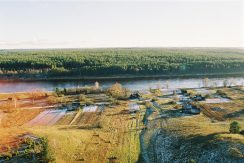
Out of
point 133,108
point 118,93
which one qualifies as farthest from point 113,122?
point 118,93

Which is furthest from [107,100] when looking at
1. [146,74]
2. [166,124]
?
[146,74]

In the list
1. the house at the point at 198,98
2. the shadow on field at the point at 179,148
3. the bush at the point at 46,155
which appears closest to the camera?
the shadow on field at the point at 179,148

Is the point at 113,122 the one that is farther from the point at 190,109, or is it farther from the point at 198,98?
the point at 198,98

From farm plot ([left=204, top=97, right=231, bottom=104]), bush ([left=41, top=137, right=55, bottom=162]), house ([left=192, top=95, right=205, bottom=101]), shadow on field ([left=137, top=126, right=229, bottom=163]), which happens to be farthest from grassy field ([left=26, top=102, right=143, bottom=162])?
house ([left=192, top=95, right=205, bottom=101])

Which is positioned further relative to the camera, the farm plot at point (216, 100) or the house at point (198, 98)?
the house at point (198, 98)

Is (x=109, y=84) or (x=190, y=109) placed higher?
(x=190, y=109)

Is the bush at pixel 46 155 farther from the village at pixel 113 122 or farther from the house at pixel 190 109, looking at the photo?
the house at pixel 190 109

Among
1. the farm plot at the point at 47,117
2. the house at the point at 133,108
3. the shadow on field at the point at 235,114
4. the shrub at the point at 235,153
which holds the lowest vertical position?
the farm plot at the point at 47,117

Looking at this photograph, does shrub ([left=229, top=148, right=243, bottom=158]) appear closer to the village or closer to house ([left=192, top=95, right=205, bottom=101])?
the village

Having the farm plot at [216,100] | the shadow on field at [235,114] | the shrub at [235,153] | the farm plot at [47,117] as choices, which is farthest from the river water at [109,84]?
the shrub at [235,153]
